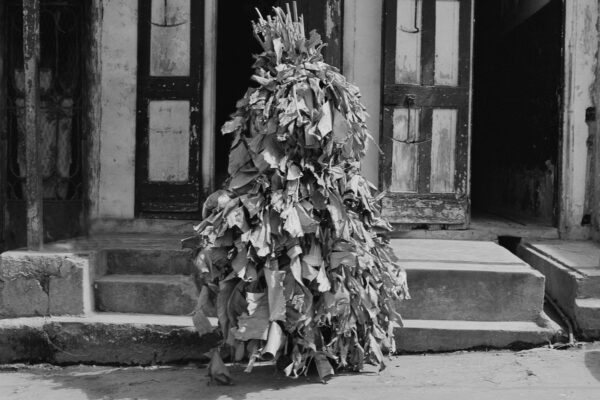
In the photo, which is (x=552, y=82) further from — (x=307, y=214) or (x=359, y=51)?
(x=307, y=214)

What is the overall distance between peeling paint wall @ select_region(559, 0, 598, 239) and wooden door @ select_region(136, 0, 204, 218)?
3.28 meters

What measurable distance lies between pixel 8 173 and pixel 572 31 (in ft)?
17.9

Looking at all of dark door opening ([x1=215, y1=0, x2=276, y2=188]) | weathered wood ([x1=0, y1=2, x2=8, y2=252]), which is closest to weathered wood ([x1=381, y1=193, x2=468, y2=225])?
weathered wood ([x1=0, y1=2, x2=8, y2=252])

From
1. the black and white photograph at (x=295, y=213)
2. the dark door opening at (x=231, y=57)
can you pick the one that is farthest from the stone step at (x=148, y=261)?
the dark door opening at (x=231, y=57)

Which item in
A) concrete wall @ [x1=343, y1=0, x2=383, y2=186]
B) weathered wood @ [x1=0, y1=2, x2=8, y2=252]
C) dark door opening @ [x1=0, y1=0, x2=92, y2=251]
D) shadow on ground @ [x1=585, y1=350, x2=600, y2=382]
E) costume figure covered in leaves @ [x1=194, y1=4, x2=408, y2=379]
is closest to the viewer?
costume figure covered in leaves @ [x1=194, y1=4, x2=408, y2=379]

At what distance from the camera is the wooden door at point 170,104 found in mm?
6723

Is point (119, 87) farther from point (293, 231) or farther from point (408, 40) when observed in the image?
point (293, 231)

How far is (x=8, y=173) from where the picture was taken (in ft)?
24.4

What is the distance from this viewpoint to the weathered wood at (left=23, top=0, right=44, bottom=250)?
560 centimetres

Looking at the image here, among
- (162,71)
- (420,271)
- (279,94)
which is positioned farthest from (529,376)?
(162,71)

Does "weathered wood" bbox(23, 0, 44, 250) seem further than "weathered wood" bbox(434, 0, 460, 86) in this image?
No

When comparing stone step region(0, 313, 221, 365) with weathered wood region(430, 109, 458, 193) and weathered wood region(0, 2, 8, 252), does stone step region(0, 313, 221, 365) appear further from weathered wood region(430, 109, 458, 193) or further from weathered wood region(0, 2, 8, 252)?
weathered wood region(430, 109, 458, 193)

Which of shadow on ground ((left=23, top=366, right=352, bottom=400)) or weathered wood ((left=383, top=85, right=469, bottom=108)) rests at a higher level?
weathered wood ((left=383, top=85, right=469, bottom=108))

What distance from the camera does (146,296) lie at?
18.3 feet
